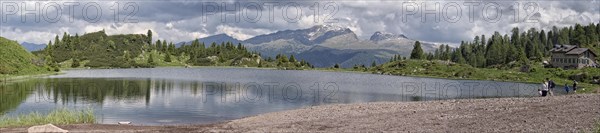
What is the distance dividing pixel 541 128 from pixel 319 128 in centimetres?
1465

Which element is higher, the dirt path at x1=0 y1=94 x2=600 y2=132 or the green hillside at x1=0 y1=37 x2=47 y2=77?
the green hillside at x1=0 y1=37 x2=47 y2=77

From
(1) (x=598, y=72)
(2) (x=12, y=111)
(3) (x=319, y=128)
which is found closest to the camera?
(3) (x=319, y=128)

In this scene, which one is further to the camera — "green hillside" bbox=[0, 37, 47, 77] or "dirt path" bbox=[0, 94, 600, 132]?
"green hillside" bbox=[0, 37, 47, 77]

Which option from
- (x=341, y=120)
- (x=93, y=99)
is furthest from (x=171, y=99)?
(x=341, y=120)

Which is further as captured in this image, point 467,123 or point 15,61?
point 15,61

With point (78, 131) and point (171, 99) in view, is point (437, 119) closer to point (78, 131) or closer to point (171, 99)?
point (78, 131)

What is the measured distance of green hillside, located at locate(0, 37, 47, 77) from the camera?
135 m

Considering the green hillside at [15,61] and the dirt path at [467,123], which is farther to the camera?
the green hillside at [15,61]

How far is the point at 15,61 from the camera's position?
485 ft

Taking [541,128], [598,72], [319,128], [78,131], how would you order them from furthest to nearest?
[598,72], [319,128], [78,131], [541,128]

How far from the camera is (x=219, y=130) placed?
3881cm

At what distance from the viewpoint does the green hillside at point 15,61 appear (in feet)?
443

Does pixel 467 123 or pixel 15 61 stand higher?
pixel 15 61

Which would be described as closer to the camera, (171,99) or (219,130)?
(219,130)
